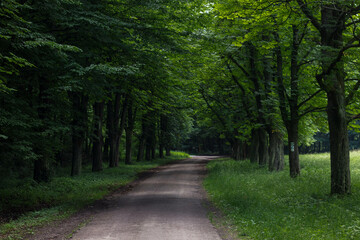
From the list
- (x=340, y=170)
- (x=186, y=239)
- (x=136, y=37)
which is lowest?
(x=186, y=239)

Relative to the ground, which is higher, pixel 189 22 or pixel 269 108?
pixel 189 22

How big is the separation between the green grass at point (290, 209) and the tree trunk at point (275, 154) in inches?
219

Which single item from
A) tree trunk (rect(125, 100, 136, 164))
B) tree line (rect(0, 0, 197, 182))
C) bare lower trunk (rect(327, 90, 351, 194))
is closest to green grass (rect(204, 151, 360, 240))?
bare lower trunk (rect(327, 90, 351, 194))

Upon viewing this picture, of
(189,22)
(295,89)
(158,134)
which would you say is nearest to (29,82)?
(189,22)

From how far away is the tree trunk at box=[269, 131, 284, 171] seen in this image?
2152 centimetres

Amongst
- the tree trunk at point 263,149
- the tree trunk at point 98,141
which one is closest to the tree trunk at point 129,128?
the tree trunk at point 98,141

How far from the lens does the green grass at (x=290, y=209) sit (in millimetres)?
7645

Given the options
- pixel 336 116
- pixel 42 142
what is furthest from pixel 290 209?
pixel 42 142

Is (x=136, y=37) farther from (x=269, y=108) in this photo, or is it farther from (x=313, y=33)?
(x=269, y=108)

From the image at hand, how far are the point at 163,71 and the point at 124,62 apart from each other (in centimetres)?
255

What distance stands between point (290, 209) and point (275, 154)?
1202cm

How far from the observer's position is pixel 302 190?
12805mm

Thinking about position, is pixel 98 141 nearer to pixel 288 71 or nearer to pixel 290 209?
pixel 288 71

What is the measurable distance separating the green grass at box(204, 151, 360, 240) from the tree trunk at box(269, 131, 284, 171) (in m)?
5.56
